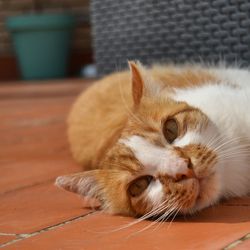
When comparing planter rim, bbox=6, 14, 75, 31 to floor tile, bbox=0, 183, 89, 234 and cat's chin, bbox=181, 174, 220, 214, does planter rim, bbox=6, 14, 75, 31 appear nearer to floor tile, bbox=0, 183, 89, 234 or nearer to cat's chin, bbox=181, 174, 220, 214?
floor tile, bbox=0, 183, 89, 234

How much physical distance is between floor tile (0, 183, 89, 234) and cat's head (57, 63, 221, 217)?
2.7 inches

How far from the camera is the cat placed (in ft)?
4.27

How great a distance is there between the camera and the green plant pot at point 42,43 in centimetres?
575

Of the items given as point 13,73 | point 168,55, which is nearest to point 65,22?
point 13,73

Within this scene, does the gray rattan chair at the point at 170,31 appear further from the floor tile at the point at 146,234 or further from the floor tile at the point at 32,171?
the floor tile at the point at 146,234

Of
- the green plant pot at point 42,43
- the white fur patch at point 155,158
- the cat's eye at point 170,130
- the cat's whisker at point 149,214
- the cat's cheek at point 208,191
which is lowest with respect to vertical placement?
the green plant pot at point 42,43

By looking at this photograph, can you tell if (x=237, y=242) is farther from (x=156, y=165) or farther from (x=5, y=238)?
(x=5, y=238)

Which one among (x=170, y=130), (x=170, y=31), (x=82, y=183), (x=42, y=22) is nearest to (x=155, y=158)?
(x=170, y=130)

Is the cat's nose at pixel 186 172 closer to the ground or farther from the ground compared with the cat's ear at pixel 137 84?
closer to the ground

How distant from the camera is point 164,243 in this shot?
1132 millimetres

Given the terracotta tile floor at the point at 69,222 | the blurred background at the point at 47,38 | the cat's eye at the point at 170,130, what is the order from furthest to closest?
1. the blurred background at the point at 47,38
2. the cat's eye at the point at 170,130
3. the terracotta tile floor at the point at 69,222

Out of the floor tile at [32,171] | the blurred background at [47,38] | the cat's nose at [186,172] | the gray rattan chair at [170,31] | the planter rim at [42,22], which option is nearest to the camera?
the cat's nose at [186,172]

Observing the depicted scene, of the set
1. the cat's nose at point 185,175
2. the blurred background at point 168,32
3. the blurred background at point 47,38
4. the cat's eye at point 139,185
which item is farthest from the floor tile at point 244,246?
the blurred background at point 47,38

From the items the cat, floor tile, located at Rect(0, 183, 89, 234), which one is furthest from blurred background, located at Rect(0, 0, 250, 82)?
floor tile, located at Rect(0, 183, 89, 234)
